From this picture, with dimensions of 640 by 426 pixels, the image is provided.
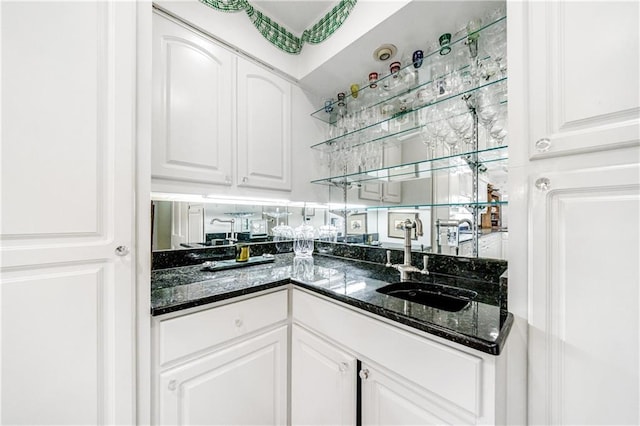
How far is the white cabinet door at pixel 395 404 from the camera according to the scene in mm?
732

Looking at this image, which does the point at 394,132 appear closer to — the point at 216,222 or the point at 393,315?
the point at 393,315

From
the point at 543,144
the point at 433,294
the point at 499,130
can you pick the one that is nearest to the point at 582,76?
the point at 543,144

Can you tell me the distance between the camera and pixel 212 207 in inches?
63.6

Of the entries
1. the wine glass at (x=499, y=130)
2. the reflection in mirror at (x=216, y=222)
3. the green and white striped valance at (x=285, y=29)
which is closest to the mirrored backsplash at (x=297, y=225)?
the reflection in mirror at (x=216, y=222)

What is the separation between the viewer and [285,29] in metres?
1.69

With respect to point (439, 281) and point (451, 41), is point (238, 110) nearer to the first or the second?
point (451, 41)

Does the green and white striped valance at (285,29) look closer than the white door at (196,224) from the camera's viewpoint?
Yes

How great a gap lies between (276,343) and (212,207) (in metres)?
0.94

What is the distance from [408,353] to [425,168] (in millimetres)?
1007

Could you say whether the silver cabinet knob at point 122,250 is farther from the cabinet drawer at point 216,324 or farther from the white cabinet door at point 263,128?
the white cabinet door at point 263,128

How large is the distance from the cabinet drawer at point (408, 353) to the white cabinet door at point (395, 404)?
46 millimetres

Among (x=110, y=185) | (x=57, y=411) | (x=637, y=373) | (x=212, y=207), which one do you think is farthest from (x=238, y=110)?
(x=637, y=373)

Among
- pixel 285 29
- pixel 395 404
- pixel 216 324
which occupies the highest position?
pixel 285 29

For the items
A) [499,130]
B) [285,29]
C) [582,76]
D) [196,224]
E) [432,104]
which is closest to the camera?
[582,76]
